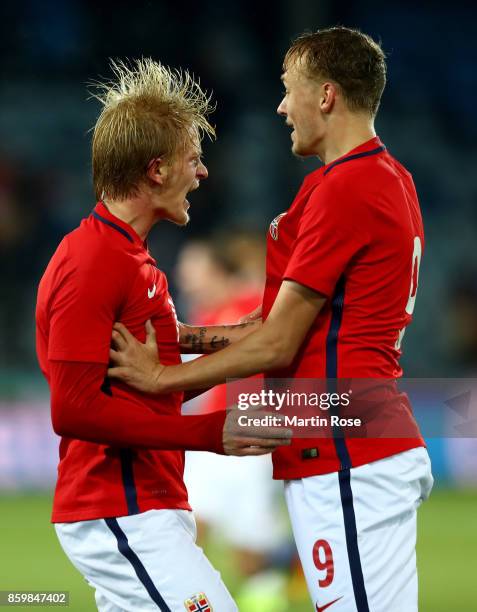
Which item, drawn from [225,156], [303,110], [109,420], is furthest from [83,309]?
[225,156]

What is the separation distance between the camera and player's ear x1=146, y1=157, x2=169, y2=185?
339 centimetres

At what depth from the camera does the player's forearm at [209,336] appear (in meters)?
3.86

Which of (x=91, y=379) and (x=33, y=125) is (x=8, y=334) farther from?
(x=91, y=379)

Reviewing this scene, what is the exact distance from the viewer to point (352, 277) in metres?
3.24

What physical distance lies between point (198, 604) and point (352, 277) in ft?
3.49

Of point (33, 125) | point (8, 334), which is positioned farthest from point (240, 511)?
point (33, 125)

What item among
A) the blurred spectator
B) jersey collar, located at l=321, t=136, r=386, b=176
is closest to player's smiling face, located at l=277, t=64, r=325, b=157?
jersey collar, located at l=321, t=136, r=386, b=176

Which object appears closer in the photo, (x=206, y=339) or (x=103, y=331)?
(x=103, y=331)

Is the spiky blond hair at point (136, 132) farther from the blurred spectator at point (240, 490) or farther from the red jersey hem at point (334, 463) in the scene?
the blurred spectator at point (240, 490)

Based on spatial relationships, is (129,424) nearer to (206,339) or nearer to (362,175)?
(206,339)

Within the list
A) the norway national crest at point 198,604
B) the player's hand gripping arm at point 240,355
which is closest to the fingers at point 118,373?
the player's hand gripping arm at point 240,355

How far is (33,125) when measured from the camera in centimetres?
1355

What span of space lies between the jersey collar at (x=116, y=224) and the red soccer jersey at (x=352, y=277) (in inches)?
18.9

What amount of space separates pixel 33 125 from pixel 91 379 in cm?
1093
